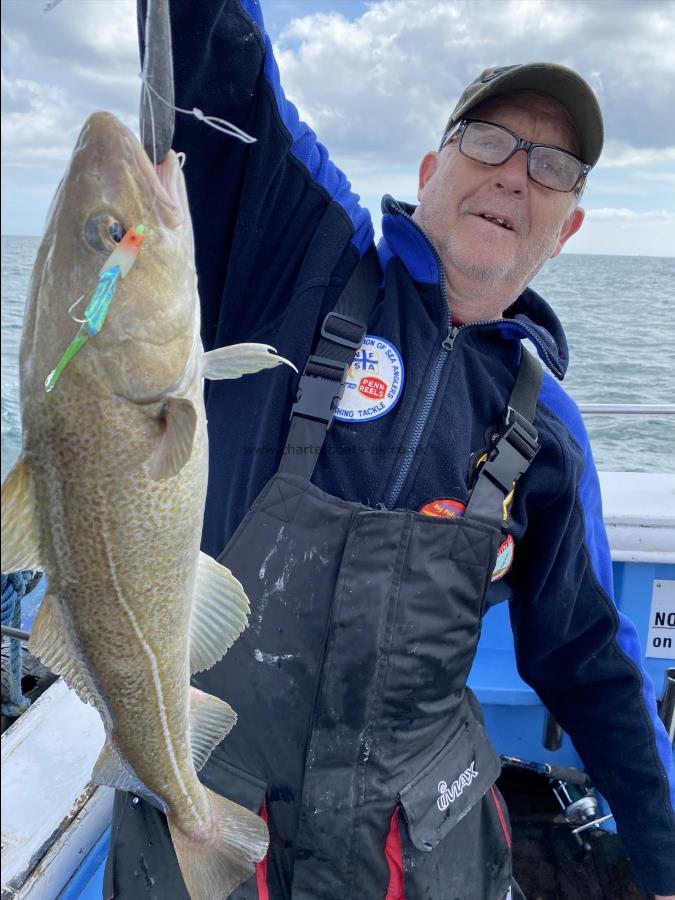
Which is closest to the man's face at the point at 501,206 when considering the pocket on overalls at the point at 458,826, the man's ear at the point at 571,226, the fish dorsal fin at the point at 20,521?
the man's ear at the point at 571,226

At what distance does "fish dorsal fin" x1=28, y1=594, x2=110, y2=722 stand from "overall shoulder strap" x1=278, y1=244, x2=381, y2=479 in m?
0.74

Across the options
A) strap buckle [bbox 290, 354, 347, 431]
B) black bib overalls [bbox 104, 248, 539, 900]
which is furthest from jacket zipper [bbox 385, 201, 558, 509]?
strap buckle [bbox 290, 354, 347, 431]

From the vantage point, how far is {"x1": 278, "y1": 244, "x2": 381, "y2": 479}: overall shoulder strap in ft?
6.19

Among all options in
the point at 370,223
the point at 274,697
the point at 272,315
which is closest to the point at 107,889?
the point at 274,697

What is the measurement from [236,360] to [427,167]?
1669mm

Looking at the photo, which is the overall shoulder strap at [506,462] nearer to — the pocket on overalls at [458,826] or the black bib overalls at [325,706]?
the black bib overalls at [325,706]

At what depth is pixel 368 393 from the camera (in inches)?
81.5

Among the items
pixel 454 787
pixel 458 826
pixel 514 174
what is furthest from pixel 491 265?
pixel 458 826

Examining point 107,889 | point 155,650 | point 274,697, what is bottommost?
point 107,889

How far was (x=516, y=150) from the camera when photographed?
229 centimetres

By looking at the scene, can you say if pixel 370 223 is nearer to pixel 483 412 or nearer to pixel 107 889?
pixel 483 412

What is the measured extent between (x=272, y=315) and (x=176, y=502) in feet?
3.37

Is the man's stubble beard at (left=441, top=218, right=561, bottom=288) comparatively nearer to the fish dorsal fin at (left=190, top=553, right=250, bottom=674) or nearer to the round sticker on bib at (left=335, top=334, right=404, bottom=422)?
the round sticker on bib at (left=335, top=334, right=404, bottom=422)

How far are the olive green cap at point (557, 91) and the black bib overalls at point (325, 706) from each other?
1.26 metres
